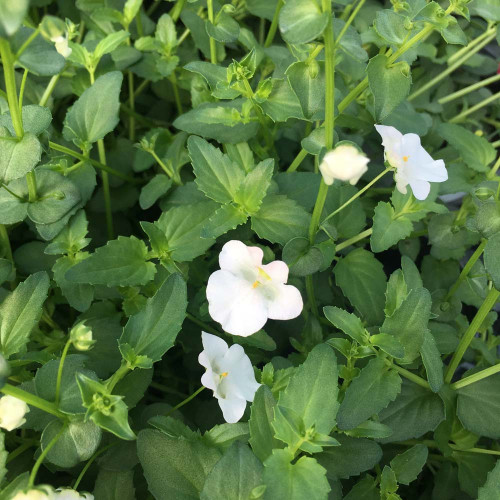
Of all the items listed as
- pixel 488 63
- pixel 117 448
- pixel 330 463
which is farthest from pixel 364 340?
pixel 488 63

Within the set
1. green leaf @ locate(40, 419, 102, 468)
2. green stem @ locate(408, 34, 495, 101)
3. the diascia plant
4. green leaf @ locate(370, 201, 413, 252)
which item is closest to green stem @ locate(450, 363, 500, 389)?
the diascia plant

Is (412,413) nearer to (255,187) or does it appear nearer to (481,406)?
(481,406)

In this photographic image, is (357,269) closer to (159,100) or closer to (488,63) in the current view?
(159,100)

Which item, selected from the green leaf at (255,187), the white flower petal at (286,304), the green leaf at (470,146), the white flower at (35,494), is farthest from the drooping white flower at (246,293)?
the green leaf at (470,146)

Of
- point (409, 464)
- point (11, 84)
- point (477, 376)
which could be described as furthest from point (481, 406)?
point (11, 84)

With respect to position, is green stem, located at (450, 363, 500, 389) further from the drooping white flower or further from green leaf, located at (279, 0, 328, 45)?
green leaf, located at (279, 0, 328, 45)

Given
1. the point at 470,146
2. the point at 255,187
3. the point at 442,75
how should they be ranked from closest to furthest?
the point at 255,187 < the point at 470,146 < the point at 442,75

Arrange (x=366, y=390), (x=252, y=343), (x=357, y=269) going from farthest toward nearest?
(x=357, y=269) < (x=252, y=343) < (x=366, y=390)
